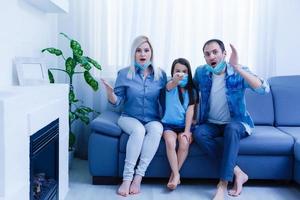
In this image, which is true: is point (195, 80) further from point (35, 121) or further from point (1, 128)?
point (1, 128)

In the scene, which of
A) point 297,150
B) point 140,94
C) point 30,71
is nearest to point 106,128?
point 140,94

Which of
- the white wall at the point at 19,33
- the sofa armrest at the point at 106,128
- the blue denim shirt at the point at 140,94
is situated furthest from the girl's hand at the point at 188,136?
the white wall at the point at 19,33

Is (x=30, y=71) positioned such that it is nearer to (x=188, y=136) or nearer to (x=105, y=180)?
(x=105, y=180)

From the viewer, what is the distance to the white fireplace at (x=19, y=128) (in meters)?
1.41

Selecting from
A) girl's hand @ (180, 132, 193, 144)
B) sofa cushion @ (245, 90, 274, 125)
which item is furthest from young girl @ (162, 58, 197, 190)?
sofa cushion @ (245, 90, 274, 125)

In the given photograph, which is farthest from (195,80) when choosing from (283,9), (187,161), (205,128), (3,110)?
(3,110)

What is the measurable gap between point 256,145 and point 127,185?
39.0 inches

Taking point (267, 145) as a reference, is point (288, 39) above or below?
above

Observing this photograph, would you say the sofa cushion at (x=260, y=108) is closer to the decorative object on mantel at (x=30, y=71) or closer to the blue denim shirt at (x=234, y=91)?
the blue denim shirt at (x=234, y=91)

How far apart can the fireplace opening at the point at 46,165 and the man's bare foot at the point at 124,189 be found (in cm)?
46

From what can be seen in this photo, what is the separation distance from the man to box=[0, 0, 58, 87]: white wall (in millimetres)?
1304

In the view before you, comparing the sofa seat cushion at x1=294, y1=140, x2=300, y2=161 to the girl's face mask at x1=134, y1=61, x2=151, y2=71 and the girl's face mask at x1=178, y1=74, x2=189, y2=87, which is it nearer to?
the girl's face mask at x1=178, y1=74, x2=189, y2=87

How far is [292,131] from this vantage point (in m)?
2.83

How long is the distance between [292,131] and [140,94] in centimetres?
127
